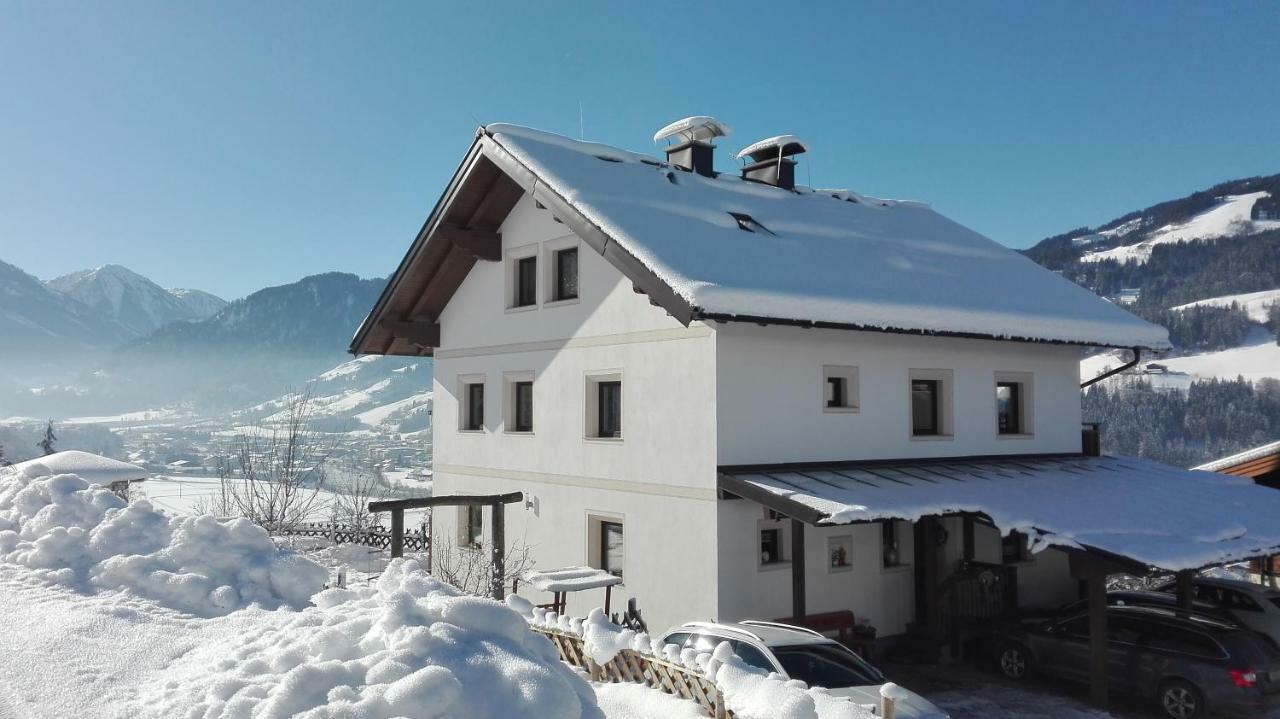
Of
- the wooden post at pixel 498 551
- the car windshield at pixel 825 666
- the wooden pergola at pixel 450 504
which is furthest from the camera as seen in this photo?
the wooden post at pixel 498 551

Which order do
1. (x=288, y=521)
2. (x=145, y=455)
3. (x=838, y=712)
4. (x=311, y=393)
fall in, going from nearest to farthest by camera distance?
(x=838, y=712) < (x=288, y=521) < (x=311, y=393) < (x=145, y=455)

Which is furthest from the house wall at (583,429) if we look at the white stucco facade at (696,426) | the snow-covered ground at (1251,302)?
the snow-covered ground at (1251,302)

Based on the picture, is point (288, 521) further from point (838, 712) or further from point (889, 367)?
point (838, 712)

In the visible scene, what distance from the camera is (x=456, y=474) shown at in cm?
2073

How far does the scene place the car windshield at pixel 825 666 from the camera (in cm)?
936

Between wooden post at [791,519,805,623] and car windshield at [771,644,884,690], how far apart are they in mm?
2889

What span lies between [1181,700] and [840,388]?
6717 millimetres

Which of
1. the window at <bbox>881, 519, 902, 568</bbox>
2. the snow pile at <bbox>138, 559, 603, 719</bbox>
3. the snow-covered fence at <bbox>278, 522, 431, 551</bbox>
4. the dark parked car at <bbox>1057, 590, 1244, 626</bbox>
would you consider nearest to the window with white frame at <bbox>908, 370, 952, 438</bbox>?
the window at <bbox>881, 519, 902, 568</bbox>

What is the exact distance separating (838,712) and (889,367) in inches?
413

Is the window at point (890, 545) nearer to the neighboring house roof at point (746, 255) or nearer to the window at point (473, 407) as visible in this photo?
the neighboring house roof at point (746, 255)

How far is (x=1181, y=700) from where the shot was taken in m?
11.9

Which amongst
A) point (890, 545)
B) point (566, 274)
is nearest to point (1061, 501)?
point (890, 545)

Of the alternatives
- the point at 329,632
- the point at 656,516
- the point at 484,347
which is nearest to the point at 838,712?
the point at 329,632

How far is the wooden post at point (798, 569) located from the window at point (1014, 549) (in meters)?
6.77
